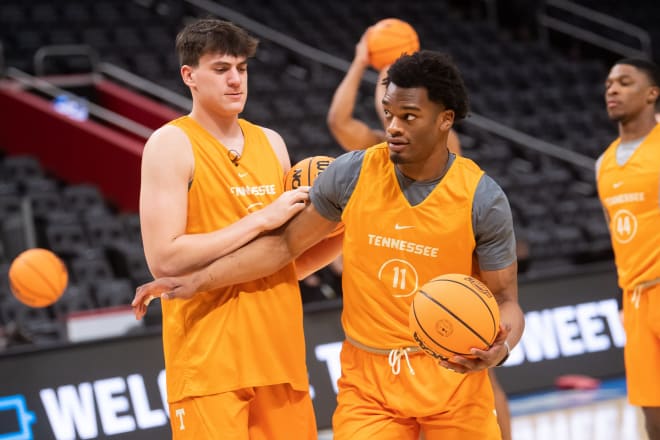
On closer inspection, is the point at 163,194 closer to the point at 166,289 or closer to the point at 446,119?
the point at 166,289

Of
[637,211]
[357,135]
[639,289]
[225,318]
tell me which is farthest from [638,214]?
[225,318]

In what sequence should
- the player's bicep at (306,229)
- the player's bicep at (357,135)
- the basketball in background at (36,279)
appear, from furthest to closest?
the basketball in background at (36,279) → the player's bicep at (357,135) → the player's bicep at (306,229)

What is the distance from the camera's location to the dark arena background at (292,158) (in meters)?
6.34

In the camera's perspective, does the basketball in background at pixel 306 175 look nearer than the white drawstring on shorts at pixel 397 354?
No

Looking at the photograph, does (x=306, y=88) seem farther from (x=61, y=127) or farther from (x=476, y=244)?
(x=476, y=244)

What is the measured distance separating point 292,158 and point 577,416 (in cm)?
536

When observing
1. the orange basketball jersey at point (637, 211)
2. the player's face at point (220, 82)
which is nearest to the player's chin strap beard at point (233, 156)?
the player's face at point (220, 82)

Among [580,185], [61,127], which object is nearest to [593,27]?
[580,185]

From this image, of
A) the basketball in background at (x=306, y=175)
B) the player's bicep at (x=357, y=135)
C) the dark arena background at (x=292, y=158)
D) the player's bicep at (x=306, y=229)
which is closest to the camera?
the player's bicep at (x=306, y=229)

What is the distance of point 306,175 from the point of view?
3.87 metres

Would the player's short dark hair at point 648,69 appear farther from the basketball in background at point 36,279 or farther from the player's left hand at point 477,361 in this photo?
the basketball in background at point 36,279

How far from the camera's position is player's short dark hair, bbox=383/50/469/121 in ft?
11.2

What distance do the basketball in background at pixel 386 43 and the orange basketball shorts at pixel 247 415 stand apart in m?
2.40

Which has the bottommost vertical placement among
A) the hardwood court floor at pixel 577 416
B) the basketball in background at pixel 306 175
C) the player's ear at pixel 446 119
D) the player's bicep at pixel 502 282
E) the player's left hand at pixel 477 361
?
the hardwood court floor at pixel 577 416
